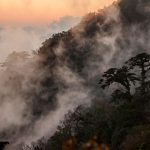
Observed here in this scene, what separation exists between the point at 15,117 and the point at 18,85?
13.6 metres

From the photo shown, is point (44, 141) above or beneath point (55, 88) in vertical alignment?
beneath

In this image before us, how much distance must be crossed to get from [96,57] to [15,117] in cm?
2307

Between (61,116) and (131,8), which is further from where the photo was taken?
(131,8)

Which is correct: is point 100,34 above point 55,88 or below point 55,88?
above

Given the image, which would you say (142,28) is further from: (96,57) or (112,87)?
(112,87)

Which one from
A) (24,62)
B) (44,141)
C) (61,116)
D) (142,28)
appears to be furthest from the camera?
(24,62)

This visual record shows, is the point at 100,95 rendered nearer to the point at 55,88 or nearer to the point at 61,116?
the point at 61,116

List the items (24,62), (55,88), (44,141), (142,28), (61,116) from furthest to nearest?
(24,62) < (142,28) < (55,88) < (61,116) < (44,141)

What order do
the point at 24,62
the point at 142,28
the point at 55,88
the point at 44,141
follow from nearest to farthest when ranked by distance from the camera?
1. the point at 44,141
2. the point at 55,88
3. the point at 142,28
4. the point at 24,62

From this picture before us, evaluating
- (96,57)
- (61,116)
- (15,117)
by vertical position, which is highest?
(96,57)

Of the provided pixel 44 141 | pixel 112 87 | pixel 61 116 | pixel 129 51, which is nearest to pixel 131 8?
pixel 129 51

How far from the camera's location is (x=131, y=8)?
115125 millimetres

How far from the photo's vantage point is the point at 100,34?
114 meters

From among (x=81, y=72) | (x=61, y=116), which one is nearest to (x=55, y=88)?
(x=81, y=72)
